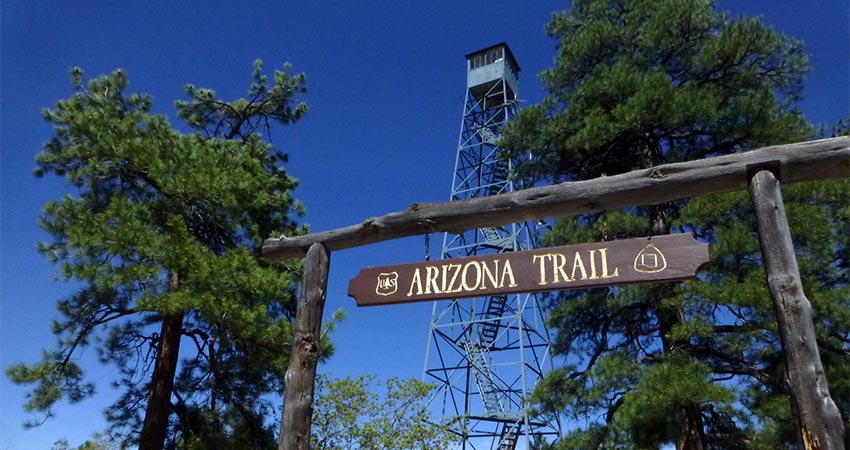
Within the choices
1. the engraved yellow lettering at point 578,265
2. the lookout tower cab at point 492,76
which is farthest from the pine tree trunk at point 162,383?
the lookout tower cab at point 492,76

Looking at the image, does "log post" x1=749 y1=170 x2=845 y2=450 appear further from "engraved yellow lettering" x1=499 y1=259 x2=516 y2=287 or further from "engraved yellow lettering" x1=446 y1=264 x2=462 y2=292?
"engraved yellow lettering" x1=446 y1=264 x2=462 y2=292

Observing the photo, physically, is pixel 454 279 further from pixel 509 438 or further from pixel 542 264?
pixel 509 438

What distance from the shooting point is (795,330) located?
295 centimetres

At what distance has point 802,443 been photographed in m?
2.79

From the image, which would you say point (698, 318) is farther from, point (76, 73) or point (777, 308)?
point (76, 73)

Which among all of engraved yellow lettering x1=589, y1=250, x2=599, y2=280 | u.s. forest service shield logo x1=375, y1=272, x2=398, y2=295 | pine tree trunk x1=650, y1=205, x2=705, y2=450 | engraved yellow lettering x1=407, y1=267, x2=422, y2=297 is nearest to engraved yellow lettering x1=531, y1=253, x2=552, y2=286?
engraved yellow lettering x1=589, y1=250, x2=599, y2=280

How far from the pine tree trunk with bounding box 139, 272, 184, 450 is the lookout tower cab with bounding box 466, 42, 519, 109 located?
44.5 feet

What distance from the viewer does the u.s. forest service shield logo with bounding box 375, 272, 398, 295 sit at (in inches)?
156

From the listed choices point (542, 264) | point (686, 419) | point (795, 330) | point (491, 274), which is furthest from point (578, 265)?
point (686, 419)

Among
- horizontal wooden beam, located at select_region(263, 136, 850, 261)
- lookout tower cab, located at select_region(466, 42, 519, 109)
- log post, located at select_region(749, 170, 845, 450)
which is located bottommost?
log post, located at select_region(749, 170, 845, 450)

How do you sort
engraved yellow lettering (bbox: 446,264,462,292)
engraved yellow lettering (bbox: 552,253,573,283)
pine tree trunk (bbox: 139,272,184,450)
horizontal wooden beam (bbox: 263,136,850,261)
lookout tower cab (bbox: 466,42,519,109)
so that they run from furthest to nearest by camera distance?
lookout tower cab (bbox: 466,42,519,109), pine tree trunk (bbox: 139,272,184,450), engraved yellow lettering (bbox: 446,264,462,292), engraved yellow lettering (bbox: 552,253,573,283), horizontal wooden beam (bbox: 263,136,850,261)

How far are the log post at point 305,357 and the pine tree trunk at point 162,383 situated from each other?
219 inches

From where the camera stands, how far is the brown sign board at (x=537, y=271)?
3338 millimetres

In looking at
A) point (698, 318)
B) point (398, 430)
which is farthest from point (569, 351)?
point (398, 430)
